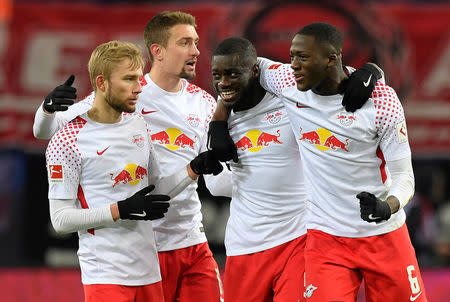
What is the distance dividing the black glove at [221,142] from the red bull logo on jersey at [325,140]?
17.1 inches

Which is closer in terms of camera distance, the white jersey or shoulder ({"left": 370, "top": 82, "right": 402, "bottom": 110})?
shoulder ({"left": 370, "top": 82, "right": 402, "bottom": 110})

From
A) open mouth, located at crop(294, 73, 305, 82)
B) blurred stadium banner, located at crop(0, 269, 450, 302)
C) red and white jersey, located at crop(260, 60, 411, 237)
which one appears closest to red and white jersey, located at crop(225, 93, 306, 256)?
red and white jersey, located at crop(260, 60, 411, 237)

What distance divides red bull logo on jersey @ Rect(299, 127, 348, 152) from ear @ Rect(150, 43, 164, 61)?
1218 mm

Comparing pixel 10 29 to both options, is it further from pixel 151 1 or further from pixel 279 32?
pixel 279 32

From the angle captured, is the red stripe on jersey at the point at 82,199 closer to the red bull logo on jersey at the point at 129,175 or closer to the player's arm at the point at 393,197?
the red bull logo on jersey at the point at 129,175

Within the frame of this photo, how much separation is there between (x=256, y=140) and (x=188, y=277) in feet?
3.02

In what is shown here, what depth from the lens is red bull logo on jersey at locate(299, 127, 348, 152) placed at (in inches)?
187

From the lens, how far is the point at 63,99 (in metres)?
4.98

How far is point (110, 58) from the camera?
4.75m

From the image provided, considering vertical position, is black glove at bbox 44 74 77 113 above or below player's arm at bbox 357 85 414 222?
above

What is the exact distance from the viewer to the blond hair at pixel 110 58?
4750mm

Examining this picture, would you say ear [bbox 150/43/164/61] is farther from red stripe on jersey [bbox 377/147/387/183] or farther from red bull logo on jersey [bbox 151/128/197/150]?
red stripe on jersey [bbox 377/147/387/183]

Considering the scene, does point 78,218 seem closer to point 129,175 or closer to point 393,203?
point 129,175

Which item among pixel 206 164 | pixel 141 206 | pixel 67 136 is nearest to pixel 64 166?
pixel 67 136
